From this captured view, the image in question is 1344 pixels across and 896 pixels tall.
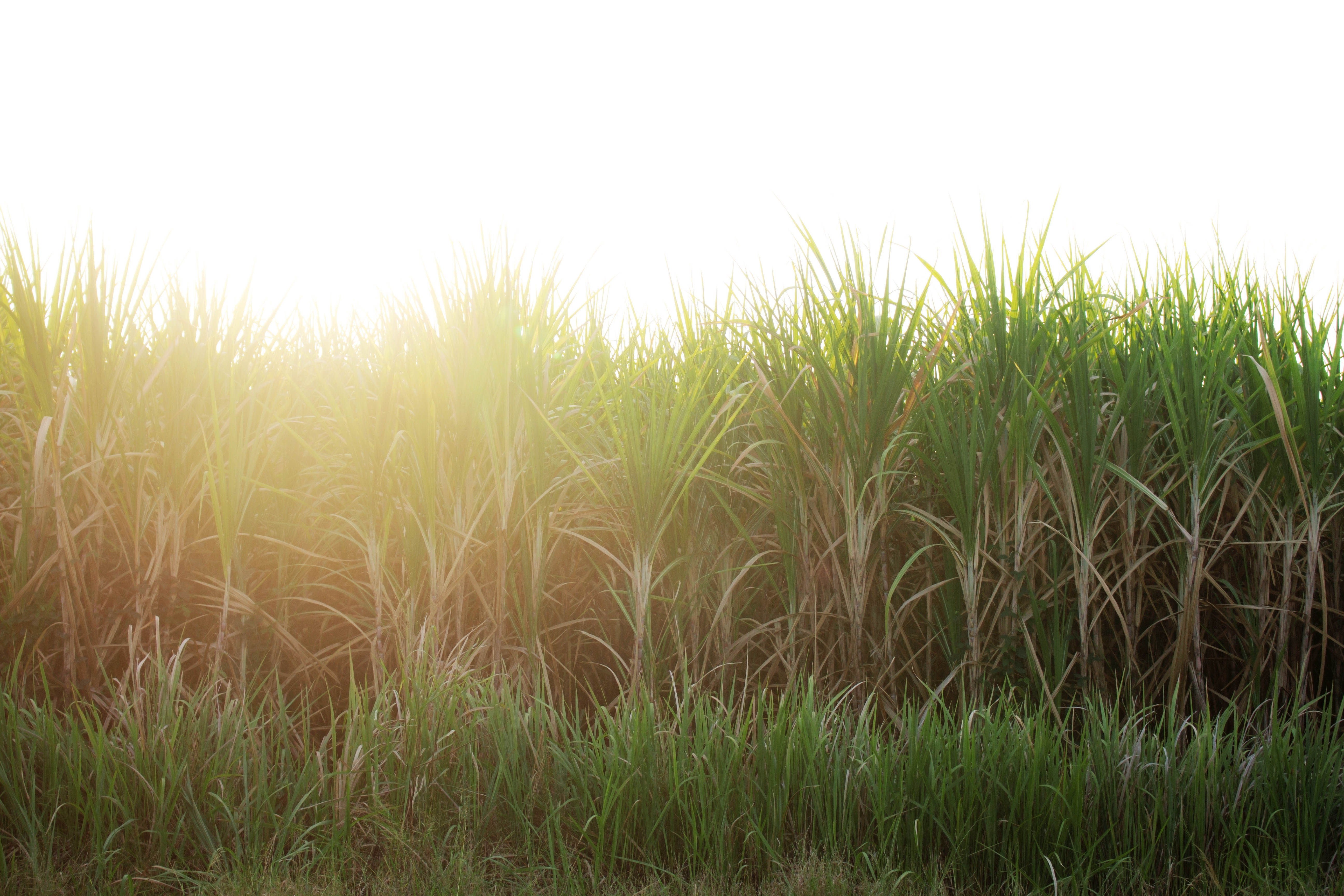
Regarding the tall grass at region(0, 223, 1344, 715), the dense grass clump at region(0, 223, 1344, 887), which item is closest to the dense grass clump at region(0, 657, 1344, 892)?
the dense grass clump at region(0, 223, 1344, 887)

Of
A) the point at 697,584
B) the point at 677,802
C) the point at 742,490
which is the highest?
the point at 742,490

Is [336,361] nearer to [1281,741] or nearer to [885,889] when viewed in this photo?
[885,889]

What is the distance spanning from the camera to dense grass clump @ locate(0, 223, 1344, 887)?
1.90 m

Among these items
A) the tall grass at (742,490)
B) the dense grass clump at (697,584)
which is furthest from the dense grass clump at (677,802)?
the tall grass at (742,490)

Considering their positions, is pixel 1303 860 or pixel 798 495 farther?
pixel 798 495

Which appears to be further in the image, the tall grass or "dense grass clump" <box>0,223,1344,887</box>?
the tall grass

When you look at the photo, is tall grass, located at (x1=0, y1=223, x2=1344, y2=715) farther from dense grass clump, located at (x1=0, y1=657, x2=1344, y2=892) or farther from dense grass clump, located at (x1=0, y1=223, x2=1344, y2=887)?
dense grass clump, located at (x1=0, y1=657, x2=1344, y2=892)

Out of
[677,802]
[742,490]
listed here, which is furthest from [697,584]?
[677,802]

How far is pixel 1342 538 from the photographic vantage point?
2979mm

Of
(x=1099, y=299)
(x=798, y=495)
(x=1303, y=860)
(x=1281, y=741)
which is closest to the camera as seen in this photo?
(x=1303, y=860)

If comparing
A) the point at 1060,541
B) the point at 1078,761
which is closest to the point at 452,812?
the point at 1078,761

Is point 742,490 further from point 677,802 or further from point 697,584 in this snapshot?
point 677,802

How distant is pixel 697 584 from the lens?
2.75 metres

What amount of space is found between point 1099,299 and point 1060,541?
0.93m
